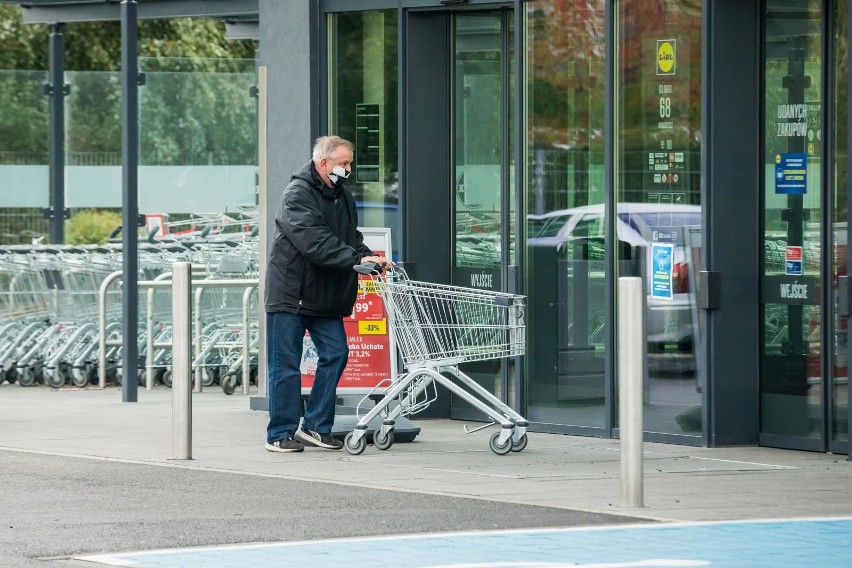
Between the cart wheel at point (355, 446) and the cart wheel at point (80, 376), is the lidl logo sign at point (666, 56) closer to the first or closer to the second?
the cart wheel at point (355, 446)

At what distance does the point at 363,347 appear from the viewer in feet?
40.3

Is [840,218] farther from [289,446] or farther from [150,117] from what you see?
[150,117]

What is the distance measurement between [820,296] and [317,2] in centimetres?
462

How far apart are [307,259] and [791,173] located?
307 cm

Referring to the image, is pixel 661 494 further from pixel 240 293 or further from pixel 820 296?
pixel 240 293

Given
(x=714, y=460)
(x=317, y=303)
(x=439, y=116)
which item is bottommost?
(x=714, y=460)

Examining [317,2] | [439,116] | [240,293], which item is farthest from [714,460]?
[240,293]

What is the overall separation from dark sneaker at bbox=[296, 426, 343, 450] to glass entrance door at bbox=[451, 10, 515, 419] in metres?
1.89

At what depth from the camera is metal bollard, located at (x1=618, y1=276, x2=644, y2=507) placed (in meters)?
8.20

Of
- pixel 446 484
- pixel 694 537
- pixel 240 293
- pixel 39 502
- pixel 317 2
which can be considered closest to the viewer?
pixel 694 537

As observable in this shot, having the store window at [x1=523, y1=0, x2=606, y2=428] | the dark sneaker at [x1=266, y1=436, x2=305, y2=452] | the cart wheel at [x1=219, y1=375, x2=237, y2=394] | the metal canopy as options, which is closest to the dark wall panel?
the store window at [x1=523, y1=0, x2=606, y2=428]

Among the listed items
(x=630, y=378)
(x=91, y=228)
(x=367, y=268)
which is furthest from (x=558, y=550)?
(x=91, y=228)

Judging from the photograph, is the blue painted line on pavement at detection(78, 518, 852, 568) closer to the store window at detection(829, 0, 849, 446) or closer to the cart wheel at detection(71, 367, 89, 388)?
the store window at detection(829, 0, 849, 446)

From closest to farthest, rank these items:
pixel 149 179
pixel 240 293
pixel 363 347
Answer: pixel 363 347
pixel 240 293
pixel 149 179
